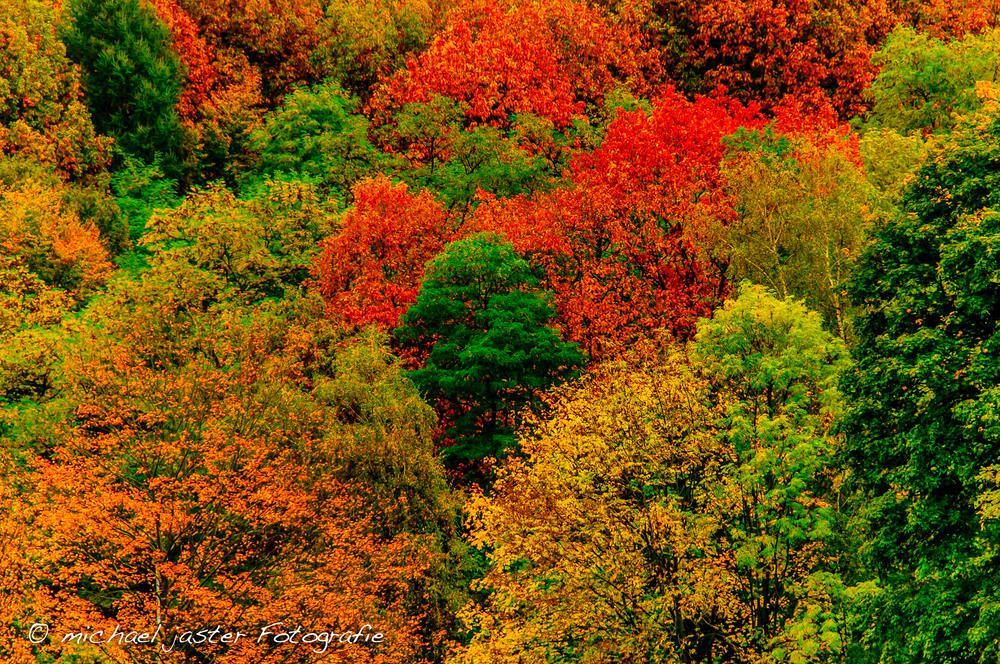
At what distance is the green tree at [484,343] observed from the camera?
1313 inches

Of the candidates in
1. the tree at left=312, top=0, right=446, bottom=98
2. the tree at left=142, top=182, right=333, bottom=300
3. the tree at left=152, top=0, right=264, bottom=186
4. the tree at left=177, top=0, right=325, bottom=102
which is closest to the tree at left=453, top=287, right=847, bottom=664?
the tree at left=142, top=182, right=333, bottom=300

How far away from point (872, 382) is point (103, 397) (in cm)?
2290

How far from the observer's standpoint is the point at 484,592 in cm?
3178

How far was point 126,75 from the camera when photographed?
56406 millimetres

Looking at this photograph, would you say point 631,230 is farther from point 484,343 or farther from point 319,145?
point 319,145

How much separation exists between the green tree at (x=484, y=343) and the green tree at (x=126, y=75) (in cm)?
2891

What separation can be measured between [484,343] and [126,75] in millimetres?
36001

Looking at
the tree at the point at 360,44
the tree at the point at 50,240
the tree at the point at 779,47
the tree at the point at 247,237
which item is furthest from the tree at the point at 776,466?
the tree at the point at 360,44

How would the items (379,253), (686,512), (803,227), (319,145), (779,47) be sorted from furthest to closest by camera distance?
1. (779,47)
2. (319,145)
3. (379,253)
4. (803,227)
5. (686,512)

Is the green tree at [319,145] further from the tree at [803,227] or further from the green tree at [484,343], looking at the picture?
the tree at [803,227]

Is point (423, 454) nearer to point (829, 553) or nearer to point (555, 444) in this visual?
point (555, 444)

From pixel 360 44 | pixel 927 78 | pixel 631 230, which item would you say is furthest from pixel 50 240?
pixel 927 78

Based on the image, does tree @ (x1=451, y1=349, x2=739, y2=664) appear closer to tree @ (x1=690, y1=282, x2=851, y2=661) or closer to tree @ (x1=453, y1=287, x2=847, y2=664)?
tree @ (x1=453, y1=287, x2=847, y2=664)

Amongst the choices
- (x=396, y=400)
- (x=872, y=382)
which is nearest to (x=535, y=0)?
(x=396, y=400)
